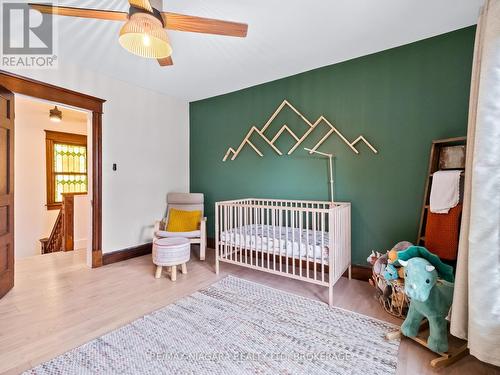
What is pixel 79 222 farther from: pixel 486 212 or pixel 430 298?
pixel 486 212

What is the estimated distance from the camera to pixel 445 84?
2.23 m

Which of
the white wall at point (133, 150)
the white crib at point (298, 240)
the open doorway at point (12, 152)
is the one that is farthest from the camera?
the white wall at point (133, 150)

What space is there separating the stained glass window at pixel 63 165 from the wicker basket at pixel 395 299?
532 cm

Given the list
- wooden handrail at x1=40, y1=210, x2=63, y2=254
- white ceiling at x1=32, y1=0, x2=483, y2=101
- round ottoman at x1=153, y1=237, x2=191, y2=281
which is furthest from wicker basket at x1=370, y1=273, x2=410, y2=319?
wooden handrail at x1=40, y1=210, x2=63, y2=254

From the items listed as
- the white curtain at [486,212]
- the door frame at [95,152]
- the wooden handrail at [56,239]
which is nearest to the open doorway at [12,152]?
the door frame at [95,152]

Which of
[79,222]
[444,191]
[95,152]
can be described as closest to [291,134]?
[444,191]

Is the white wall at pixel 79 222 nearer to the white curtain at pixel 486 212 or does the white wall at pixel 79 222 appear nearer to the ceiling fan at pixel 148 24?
the ceiling fan at pixel 148 24

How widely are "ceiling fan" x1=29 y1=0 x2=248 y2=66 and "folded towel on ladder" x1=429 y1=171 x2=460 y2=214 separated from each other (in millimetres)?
1895

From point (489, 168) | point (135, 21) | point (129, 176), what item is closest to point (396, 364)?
point (489, 168)

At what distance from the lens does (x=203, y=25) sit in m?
1.63

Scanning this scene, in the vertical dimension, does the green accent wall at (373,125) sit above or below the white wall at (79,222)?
above

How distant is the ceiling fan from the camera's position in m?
1.42

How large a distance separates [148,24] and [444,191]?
242 cm

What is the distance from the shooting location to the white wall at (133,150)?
3098 mm
